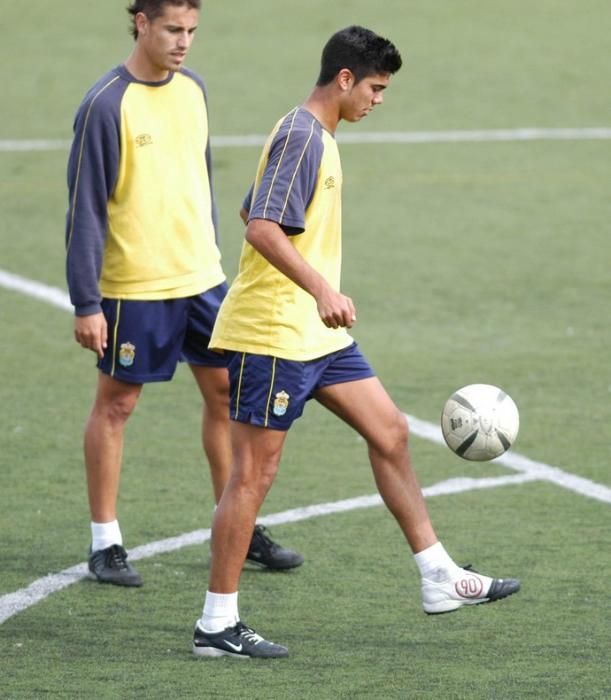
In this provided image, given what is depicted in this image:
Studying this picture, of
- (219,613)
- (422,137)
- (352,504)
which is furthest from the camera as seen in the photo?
(422,137)

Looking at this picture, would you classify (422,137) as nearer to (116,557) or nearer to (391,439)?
(116,557)

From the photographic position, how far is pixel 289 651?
5.89 m

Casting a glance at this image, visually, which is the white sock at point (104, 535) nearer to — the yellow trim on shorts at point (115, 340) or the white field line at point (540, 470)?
the yellow trim on shorts at point (115, 340)

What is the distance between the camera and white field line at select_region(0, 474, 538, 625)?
21.4 ft

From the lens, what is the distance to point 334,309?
543 centimetres

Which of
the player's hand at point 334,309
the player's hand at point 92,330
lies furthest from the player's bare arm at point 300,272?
the player's hand at point 92,330

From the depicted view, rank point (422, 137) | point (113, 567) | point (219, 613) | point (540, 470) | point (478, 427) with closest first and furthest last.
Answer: point (219, 613), point (478, 427), point (113, 567), point (540, 470), point (422, 137)

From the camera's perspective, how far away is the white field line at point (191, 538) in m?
6.52

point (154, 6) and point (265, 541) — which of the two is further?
point (265, 541)

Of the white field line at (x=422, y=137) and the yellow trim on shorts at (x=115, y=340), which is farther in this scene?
the white field line at (x=422, y=137)

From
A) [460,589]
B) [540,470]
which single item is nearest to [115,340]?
[460,589]

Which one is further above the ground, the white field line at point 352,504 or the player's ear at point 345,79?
the player's ear at point 345,79

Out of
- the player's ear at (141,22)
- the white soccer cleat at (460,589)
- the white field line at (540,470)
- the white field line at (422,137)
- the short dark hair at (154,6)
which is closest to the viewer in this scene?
the white soccer cleat at (460,589)

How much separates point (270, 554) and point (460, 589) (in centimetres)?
113
